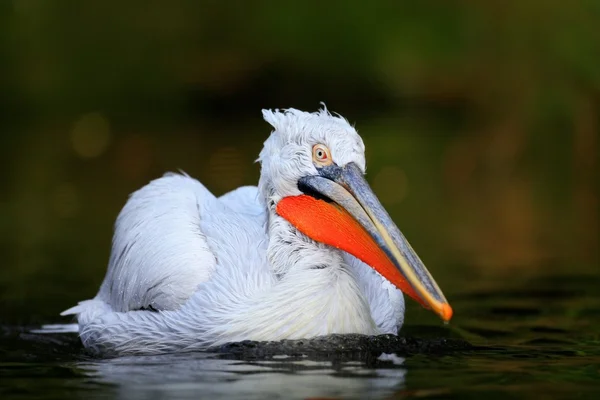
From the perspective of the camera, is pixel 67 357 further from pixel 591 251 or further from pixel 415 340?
pixel 591 251

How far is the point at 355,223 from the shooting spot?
632 centimetres

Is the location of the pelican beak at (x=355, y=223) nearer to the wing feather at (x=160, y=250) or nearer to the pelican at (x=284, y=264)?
the pelican at (x=284, y=264)

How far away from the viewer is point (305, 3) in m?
26.6

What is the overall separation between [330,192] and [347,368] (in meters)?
0.93

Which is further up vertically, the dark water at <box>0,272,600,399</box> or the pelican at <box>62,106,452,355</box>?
the pelican at <box>62,106,452,355</box>

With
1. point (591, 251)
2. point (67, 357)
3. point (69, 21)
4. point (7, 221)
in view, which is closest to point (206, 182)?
point (7, 221)

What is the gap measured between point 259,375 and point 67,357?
1455 mm

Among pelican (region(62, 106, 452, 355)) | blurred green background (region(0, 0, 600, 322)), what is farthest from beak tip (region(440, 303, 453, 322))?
blurred green background (region(0, 0, 600, 322))

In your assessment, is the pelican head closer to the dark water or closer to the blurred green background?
the dark water

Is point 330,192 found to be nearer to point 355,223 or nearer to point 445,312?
point 355,223

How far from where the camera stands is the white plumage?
6277mm

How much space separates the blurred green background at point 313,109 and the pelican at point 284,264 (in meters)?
1.83

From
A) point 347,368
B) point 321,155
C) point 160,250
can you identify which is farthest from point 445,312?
point 160,250

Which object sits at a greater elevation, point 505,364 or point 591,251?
point 591,251
